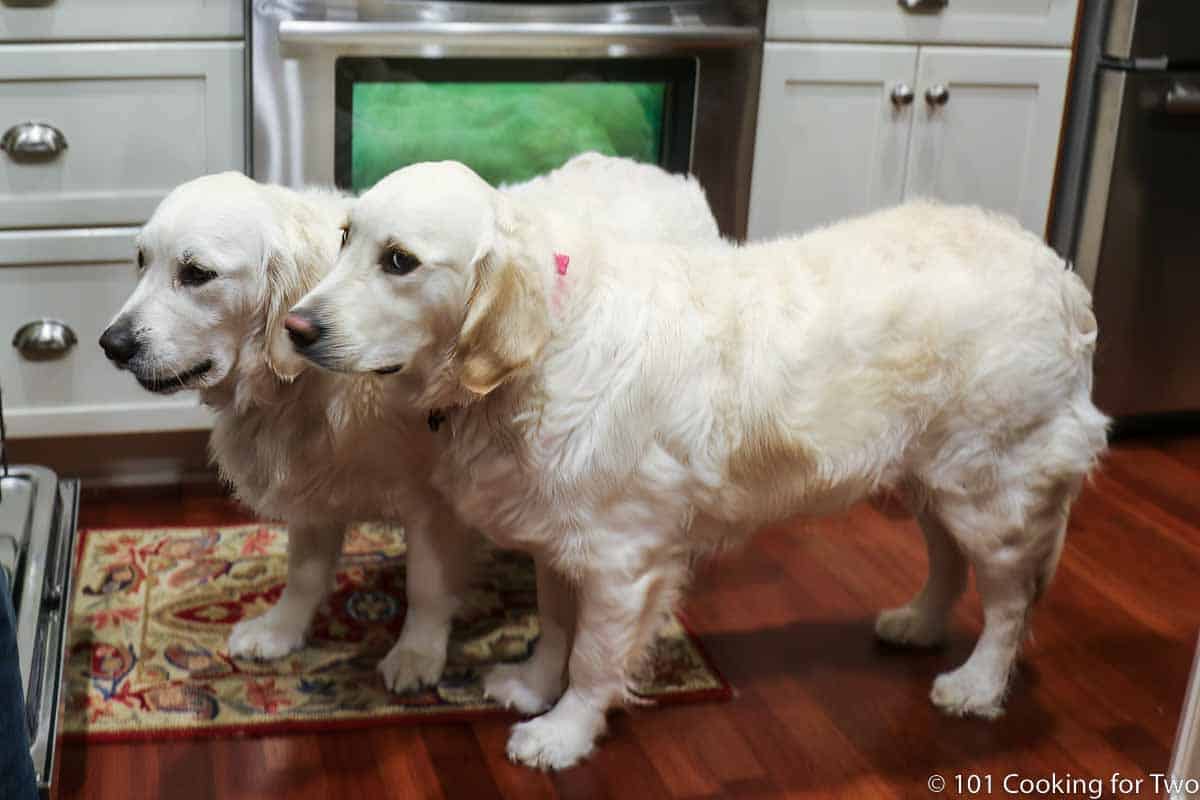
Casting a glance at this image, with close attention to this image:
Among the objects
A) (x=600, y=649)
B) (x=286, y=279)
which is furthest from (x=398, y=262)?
(x=600, y=649)

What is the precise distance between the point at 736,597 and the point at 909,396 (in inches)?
25.7

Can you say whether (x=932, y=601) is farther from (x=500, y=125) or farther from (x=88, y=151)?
(x=88, y=151)

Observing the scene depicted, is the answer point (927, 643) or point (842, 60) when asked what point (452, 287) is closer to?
point (927, 643)

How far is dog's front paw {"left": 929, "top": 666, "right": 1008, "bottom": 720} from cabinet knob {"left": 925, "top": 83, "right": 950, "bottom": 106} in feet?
4.02

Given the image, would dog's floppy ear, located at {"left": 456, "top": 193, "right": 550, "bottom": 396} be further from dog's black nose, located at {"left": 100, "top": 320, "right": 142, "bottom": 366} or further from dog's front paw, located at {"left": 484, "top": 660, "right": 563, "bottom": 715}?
dog's front paw, located at {"left": 484, "top": 660, "right": 563, "bottom": 715}

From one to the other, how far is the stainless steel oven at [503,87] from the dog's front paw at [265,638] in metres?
0.78

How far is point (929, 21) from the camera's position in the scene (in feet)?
8.59

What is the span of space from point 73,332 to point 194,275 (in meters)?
0.86

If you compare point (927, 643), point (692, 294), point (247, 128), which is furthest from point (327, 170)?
point (927, 643)

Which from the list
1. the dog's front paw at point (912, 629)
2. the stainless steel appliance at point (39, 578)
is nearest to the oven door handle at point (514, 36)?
the stainless steel appliance at point (39, 578)

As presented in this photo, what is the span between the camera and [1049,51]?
2711 mm

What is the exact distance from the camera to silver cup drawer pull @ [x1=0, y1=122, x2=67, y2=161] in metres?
2.22

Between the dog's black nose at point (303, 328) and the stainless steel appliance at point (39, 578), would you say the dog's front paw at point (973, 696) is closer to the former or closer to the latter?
the dog's black nose at point (303, 328)

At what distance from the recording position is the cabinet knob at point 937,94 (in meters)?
2.65
